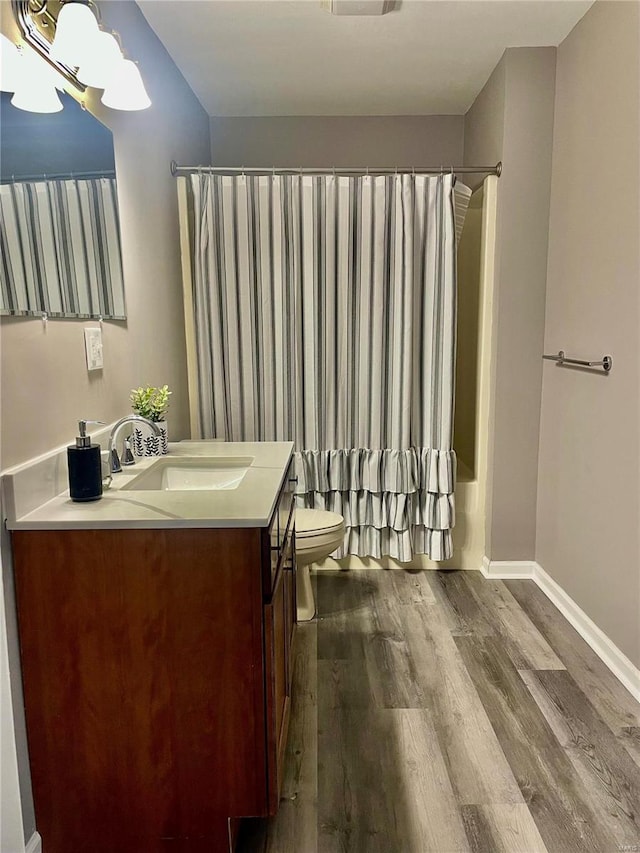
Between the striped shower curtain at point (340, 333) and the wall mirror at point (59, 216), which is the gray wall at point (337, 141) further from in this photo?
the wall mirror at point (59, 216)

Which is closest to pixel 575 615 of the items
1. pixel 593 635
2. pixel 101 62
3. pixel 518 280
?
pixel 593 635

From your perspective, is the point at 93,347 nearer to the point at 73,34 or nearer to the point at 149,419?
the point at 149,419

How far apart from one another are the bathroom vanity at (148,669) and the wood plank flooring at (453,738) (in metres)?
0.26

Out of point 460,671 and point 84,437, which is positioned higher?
point 84,437

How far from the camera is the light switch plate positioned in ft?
5.58

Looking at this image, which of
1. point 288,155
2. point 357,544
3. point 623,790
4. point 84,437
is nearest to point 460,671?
point 623,790

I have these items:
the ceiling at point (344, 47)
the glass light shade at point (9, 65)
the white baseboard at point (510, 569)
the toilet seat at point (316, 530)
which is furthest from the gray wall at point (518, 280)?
the glass light shade at point (9, 65)

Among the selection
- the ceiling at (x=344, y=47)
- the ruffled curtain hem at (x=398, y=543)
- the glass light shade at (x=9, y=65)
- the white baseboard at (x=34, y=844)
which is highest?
the ceiling at (x=344, y=47)

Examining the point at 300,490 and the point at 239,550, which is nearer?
the point at 239,550

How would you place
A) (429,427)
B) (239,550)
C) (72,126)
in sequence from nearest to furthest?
1. (239,550)
2. (72,126)
3. (429,427)

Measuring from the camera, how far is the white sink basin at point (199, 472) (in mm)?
1850

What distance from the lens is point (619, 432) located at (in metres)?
2.10

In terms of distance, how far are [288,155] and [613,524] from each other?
2665 millimetres

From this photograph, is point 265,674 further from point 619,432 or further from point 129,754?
point 619,432
